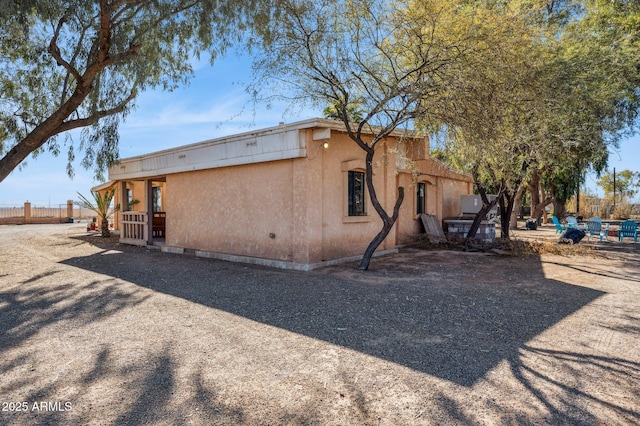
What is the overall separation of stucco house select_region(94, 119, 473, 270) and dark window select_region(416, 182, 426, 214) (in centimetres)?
86

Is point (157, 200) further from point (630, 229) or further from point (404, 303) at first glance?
point (630, 229)

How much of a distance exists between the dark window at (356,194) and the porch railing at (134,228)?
799 centimetres

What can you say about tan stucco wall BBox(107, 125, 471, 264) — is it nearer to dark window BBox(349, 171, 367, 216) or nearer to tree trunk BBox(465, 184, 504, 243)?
dark window BBox(349, 171, 367, 216)

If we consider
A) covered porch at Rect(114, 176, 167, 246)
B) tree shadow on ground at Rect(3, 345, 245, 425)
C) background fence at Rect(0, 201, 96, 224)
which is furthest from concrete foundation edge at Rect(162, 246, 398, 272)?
background fence at Rect(0, 201, 96, 224)

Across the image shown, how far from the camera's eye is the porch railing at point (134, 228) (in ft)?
46.3

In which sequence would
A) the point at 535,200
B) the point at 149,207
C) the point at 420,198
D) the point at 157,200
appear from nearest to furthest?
the point at 149,207 → the point at 420,198 → the point at 157,200 → the point at 535,200

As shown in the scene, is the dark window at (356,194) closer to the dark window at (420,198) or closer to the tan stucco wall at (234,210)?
the tan stucco wall at (234,210)

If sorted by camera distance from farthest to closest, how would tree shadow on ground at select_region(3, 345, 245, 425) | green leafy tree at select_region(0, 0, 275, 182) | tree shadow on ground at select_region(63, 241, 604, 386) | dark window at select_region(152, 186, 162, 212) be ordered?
dark window at select_region(152, 186, 162, 212) < green leafy tree at select_region(0, 0, 275, 182) < tree shadow on ground at select_region(63, 241, 604, 386) < tree shadow on ground at select_region(3, 345, 245, 425)

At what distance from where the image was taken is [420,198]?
14.6 m

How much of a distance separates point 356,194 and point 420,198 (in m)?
4.98

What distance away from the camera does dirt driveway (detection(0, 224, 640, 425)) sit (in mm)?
2898

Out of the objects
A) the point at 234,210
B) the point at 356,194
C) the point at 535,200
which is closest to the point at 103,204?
the point at 234,210

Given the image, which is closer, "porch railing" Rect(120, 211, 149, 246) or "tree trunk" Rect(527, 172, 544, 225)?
"porch railing" Rect(120, 211, 149, 246)

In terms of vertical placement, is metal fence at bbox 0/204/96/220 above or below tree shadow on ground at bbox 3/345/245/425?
above
